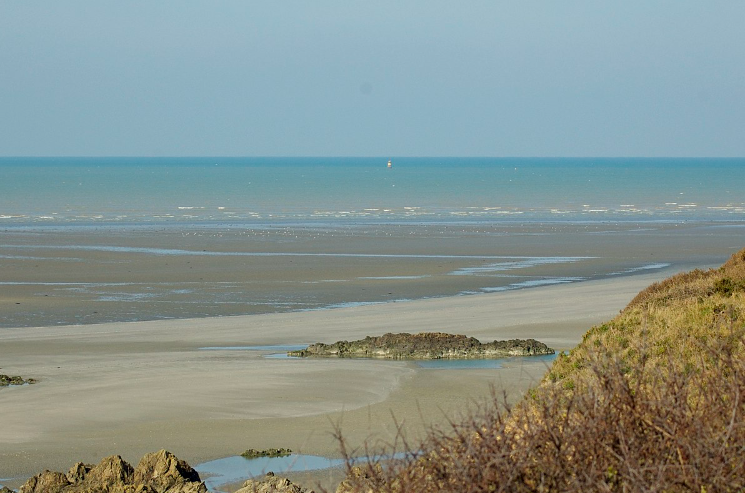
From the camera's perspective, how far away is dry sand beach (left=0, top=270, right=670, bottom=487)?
481 inches

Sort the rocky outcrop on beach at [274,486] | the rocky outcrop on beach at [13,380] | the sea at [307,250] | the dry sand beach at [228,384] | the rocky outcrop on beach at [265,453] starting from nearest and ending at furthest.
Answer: the rocky outcrop on beach at [274,486] < the rocky outcrop on beach at [265,453] < the dry sand beach at [228,384] < the rocky outcrop on beach at [13,380] < the sea at [307,250]

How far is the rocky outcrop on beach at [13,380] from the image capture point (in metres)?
15.3

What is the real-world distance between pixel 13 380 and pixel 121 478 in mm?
6252

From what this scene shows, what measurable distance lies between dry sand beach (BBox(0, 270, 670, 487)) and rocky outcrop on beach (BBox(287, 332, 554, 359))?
61 centimetres

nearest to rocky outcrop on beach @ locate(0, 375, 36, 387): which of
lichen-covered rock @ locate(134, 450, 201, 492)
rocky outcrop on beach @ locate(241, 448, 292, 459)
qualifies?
rocky outcrop on beach @ locate(241, 448, 292, 459)

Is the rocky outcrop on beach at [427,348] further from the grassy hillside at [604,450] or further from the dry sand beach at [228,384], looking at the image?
the grassy hillside at [604,450]

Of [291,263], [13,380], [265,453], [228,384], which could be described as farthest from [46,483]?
[291,263]

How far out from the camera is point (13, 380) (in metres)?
15.5

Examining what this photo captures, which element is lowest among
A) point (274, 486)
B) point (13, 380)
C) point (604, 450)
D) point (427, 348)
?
point (13, 380)

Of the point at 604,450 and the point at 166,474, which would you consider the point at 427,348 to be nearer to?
the point at 166,474

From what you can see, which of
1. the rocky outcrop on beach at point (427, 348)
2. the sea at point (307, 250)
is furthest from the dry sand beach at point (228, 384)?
the sea at point (307, 250)

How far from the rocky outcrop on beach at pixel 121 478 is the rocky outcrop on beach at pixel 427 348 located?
315 inches

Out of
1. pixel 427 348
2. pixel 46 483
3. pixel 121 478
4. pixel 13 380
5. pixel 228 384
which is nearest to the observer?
pixel 46 483

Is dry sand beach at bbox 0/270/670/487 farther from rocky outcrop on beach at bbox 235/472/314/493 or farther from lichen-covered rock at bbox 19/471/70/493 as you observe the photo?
lichen-covered rock at bbox 19/471/70/493
